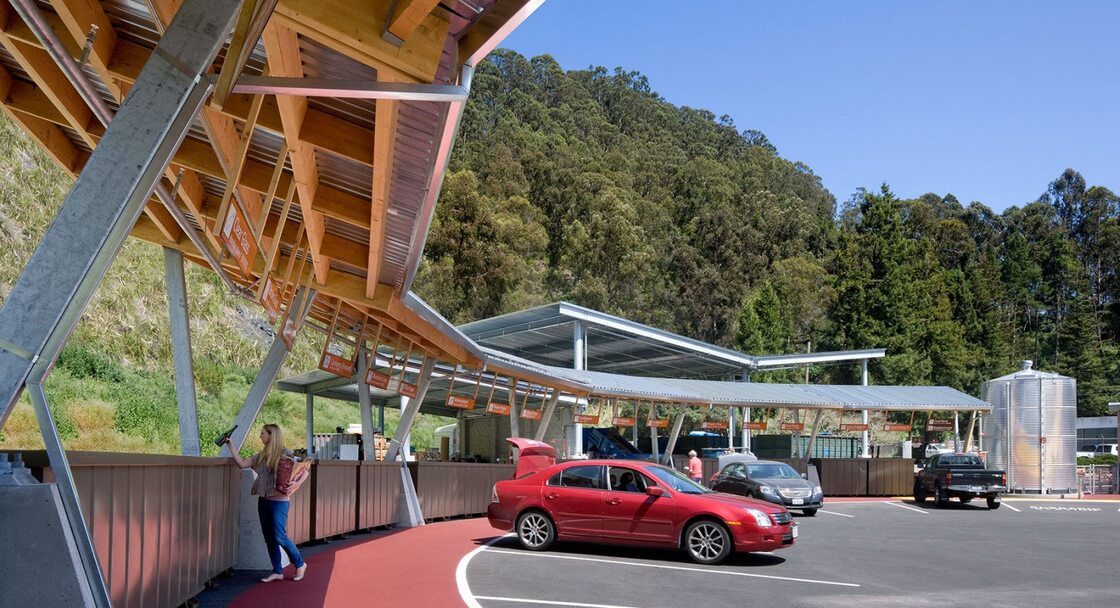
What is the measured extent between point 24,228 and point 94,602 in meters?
40.5

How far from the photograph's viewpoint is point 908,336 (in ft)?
264

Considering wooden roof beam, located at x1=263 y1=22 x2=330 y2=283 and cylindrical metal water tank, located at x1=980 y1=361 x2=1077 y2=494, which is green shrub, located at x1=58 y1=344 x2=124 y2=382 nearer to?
wooden roof beam, located at x1=263 y1=22 x2=330 y2=283

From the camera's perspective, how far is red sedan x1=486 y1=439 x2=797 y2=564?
47.6ft

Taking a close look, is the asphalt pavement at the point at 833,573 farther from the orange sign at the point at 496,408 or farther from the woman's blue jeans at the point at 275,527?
the orange sign at the point at 496,408

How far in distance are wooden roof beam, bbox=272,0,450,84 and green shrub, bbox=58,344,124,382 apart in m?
38.5

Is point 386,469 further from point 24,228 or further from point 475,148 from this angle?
point 475,148

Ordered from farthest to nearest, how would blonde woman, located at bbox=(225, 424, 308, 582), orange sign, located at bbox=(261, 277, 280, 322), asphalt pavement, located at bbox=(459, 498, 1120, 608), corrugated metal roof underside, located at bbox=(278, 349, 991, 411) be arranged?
corrugated metal roof underside, located at bbox=(278, 349, 991, 411)
orange sign, located at bbox=(261, 277, 280, 322)
asphalt pavement, located at bbox=(459, 498, 1120, 608)
blonde woman, located at bbox=(225, 424, 308, 582)

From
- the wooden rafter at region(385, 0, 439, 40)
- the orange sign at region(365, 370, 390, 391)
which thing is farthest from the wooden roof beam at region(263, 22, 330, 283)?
the orange sign at region(365, 370, 390, 391)

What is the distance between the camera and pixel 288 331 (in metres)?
16.4

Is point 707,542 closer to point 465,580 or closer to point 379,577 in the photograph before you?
point 465,580

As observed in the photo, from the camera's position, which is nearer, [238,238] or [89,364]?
[238,238]

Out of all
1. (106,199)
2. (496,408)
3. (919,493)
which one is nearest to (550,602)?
(106,199)

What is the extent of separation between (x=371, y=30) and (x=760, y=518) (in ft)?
33.1

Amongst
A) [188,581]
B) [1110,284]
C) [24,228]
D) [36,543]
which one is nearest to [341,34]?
[36,543]
